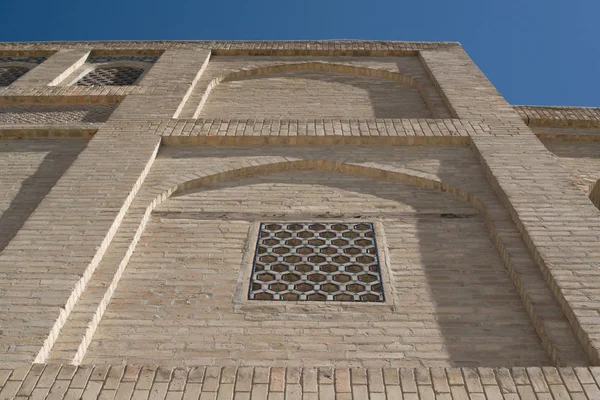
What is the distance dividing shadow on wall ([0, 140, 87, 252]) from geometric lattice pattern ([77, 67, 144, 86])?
1.79 meters

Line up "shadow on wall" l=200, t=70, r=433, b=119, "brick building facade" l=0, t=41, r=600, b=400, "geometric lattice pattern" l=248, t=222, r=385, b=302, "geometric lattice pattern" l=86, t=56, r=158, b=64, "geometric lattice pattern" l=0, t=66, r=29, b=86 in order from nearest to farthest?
"brick building facade" l=0, t=41, r=600, b=400, "geometric lattice pattern" l=248, t=222, r=385, b=302, "shadow on wall" l=200, t=70, r=433, b=119, "geometric lattice pattern" l=0, t=66, r=29, b=86, "geometric lattice pattern" l=86, t=56, r=158, b=64

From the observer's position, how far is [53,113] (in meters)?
4.67

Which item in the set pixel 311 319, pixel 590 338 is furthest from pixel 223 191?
pixel 590 338

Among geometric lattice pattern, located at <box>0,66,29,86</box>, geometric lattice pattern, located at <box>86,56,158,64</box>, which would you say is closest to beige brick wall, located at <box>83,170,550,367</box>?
geometric lattice pattern, located at <box>86,56,158,64</box>

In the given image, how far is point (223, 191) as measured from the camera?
3.53m

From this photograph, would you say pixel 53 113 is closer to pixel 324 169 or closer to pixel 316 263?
pixel 324 169

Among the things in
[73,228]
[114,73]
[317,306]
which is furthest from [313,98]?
[317,306]

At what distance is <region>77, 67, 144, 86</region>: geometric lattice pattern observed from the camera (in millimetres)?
5790

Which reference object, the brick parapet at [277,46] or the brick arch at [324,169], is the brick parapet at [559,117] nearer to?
the brick arch at [324,169]

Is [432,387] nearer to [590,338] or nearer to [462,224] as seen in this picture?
[590,338]

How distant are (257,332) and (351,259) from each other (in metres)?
0.69

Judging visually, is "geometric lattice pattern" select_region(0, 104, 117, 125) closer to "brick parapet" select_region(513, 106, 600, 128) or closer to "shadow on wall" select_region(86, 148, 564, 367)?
"shadow on wall" select_region(86, 148, 564, 367)

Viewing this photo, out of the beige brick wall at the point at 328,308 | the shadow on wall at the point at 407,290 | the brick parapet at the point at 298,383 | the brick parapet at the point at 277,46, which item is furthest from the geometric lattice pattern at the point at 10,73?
the brick parapet at the point at 298,383

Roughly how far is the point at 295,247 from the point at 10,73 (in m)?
4.51
